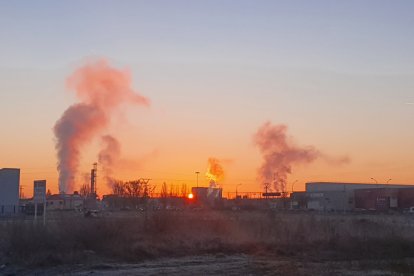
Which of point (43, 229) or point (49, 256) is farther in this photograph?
point (43, 229)

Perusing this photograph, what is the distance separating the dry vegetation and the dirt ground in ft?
3.89

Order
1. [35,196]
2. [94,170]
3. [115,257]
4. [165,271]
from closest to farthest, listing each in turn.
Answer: [165,271], [115,257], [35,196], [94,170]

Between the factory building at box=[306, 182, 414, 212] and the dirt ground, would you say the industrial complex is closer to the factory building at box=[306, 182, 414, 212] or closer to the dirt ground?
the factory building at box=[306, 182, 414, 212]

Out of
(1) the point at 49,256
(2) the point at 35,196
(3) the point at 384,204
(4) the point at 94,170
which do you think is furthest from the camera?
(3) the point at 384,204

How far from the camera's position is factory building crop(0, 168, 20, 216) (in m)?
93.3

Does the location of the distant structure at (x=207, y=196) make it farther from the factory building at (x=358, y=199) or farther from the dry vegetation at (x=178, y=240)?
the dry vegetation at (x=178, y=240)

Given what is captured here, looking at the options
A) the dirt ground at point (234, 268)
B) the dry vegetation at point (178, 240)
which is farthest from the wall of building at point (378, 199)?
Answer: the dirt ground at point (234, 268)

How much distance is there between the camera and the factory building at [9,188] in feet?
A: 306

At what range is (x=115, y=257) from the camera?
30.1 metres

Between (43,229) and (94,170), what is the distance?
9973 centimetres

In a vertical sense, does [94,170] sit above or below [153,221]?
above

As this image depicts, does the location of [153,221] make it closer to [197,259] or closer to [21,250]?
[197,259]

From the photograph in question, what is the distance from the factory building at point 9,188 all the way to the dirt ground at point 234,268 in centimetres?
6883

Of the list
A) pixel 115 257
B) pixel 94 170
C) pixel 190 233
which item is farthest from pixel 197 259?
pixel 94 170
